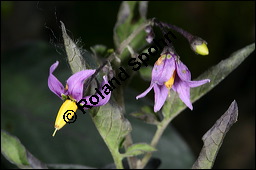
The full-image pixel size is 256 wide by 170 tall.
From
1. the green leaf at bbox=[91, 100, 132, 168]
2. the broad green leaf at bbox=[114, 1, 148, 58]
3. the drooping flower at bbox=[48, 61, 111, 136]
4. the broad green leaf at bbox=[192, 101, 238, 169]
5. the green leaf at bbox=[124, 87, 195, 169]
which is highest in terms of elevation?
the drooping flower at bbox=[48, 61, 111, 136]

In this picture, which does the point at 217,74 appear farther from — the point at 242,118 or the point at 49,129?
the point at 242,118

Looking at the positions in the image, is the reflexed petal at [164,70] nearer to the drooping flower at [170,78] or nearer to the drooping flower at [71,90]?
the drooping flower at [170,78]

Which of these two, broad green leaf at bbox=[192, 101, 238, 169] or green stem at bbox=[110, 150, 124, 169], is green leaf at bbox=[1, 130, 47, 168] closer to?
green stem at bbox=[110, 150, 124, 169]

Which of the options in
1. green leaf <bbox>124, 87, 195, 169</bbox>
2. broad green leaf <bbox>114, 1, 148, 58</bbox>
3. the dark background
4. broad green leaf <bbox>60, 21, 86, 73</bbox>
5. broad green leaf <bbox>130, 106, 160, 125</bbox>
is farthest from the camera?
the dark background

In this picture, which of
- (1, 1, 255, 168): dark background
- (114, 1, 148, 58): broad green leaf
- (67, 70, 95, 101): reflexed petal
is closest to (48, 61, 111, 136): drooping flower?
(67, 70, 95, 101): reflexed petal

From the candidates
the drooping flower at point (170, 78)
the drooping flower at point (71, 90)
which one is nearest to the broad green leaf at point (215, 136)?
the drooping flower at point (170, 78)

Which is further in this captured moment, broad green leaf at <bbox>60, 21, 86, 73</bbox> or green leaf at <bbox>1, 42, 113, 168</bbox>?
green leaf at <bbox>1, 42, 113, 168</bbox>

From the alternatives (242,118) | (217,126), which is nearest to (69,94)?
(217,126)

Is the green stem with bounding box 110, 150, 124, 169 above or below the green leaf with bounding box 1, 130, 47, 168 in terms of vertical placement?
below
